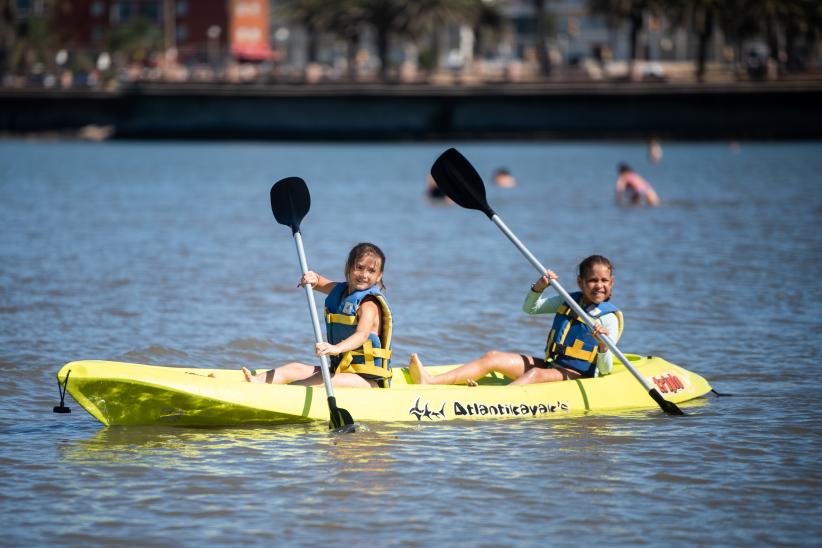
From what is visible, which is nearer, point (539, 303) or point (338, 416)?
point (338, 416)

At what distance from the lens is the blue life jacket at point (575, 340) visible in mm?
9938

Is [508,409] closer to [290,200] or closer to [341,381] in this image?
[341,381]

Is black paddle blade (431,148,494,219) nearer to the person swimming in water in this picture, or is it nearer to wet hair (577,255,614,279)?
wet hair (577,255,614,279)

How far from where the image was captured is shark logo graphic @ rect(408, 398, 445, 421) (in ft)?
30.8

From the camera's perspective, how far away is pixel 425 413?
371 inches

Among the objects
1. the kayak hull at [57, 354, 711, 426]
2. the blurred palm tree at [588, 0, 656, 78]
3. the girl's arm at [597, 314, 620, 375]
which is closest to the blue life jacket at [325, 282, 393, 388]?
the kayak hull at [57, 354, 711, 426]

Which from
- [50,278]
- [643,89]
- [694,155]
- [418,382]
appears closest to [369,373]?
[418,382]

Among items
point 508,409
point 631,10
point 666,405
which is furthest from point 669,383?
point 631,10

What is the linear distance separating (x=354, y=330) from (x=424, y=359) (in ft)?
11.3

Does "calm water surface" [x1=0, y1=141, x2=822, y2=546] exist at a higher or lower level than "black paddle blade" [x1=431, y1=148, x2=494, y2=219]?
lower

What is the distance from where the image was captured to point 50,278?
715 inches

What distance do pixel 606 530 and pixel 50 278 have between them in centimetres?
1253

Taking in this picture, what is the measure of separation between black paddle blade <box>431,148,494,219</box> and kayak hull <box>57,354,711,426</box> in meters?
1.44

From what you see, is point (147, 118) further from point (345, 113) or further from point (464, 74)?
point (464, 74)
